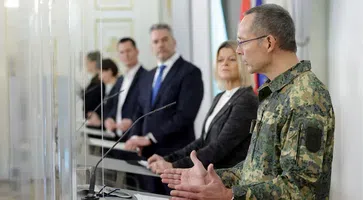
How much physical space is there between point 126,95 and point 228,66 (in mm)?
2413

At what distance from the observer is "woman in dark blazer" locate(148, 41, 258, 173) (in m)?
3.11

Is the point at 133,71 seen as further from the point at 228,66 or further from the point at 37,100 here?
the point at 37,100

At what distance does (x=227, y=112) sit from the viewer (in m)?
3.17

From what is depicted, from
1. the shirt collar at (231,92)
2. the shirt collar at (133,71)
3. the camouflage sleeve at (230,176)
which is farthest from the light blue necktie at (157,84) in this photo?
the camouflage sleeve at (230,176)

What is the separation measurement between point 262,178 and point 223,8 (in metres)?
4.34

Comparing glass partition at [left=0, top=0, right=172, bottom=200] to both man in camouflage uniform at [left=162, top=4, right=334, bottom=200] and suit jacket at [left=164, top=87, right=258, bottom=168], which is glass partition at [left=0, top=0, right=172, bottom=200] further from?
suit jacket at [left=164, top=87, right=258, bottom=168]

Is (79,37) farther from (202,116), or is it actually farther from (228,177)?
(202,116)

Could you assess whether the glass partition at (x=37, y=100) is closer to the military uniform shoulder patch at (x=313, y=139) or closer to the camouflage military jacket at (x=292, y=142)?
the camouflage military jacket at (x=292, y=142)

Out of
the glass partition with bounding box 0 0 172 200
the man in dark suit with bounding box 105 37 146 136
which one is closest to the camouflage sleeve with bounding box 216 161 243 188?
the glass partition with bounding box 0 0 172 200

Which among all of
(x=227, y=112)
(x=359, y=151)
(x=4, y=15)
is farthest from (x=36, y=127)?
(x=359, y=151)

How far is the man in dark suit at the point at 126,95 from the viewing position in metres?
5.46

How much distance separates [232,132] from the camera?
3094mm

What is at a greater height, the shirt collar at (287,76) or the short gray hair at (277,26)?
the short gray hair at (277,26)

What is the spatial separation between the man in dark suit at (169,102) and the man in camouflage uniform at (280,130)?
1.99 meters
